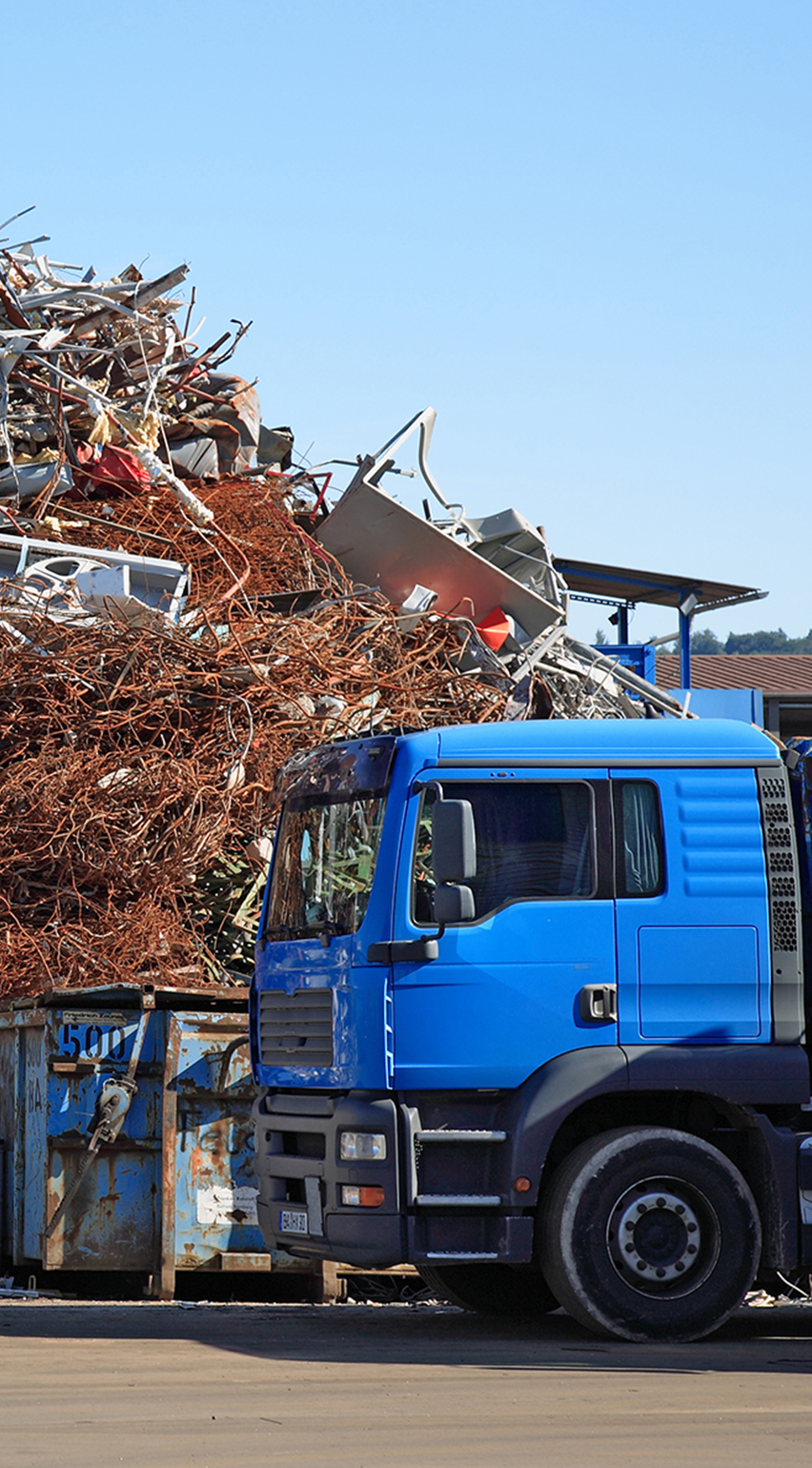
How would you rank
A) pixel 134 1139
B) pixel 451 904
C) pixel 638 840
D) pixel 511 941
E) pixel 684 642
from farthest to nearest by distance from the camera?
pixel 684 642
pixel 134 1139
pixel 638 840
pixel 511 941
pixel 451 904

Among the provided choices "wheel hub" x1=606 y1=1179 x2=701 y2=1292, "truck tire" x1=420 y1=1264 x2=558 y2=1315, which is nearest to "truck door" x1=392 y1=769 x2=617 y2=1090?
"wheel hub" x1=606 y1=1179 x2=701 y2=1292

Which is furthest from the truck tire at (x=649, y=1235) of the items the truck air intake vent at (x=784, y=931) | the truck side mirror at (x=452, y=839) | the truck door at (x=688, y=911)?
the truck side mirror at (x=452, y=839)

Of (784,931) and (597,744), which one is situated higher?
(597,744)

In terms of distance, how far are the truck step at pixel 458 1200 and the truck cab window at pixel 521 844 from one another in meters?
1.16

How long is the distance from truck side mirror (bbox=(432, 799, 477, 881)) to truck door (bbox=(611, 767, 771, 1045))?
79 centimetres

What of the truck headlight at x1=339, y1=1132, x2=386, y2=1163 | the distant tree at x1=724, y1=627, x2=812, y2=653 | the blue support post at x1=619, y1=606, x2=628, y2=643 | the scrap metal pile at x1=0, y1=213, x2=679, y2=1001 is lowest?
the truck headlight at x1=339, y1=1132, x2=386, y2=1163

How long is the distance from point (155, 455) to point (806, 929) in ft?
28.5

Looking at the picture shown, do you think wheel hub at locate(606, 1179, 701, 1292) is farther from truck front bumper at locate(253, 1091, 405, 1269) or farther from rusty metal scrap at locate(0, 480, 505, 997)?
rusty metal scrap at locate(0, 480, 505, 997)

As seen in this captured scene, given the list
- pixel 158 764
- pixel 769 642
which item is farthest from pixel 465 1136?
pixel 769 642

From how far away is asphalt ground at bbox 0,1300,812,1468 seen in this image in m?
5.37

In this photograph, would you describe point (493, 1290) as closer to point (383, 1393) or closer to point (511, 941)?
point (511, 941)

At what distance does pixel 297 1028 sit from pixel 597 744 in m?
1.87

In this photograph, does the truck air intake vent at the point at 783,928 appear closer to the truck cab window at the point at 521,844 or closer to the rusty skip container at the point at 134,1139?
the truck cab window at the point at 521,844

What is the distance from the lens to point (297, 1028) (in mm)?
7906
